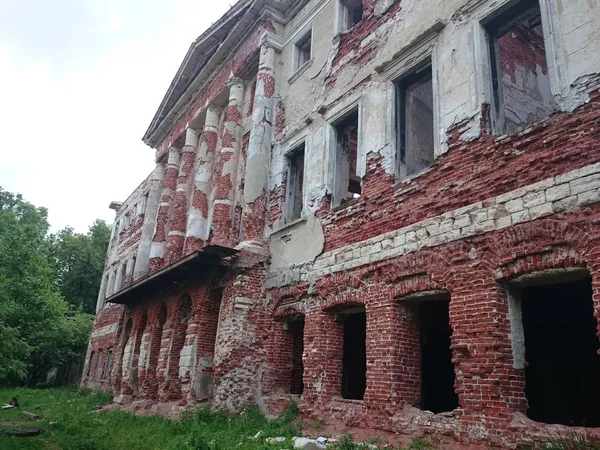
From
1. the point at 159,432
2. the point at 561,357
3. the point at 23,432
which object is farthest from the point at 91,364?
the point at 561,357

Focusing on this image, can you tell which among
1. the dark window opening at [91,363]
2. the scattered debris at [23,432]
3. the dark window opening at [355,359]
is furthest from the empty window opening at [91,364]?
the dark window opening at [355,359]

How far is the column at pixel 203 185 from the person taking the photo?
15.2 metres

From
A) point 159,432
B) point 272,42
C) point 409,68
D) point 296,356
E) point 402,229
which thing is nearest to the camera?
point 402,229

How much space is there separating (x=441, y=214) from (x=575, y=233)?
6.85 feet

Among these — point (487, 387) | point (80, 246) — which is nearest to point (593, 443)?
point (487, 387)

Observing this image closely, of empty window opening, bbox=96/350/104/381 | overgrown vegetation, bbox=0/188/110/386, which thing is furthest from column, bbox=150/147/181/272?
empty window opening, bbox=96/350/104/381

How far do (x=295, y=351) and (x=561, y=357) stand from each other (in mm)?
5300

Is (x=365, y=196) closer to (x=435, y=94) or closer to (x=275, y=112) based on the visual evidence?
(x=435, y=94)

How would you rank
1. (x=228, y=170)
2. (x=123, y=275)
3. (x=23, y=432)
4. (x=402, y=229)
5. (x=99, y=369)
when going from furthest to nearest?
(x=123, y=275)
(x=99, y=369)
(x=228, y=170)
(x=23, y=432)
(x=402, y=229)

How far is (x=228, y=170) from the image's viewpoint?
46.6ft

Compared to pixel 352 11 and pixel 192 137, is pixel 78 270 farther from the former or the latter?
pixel 352 11

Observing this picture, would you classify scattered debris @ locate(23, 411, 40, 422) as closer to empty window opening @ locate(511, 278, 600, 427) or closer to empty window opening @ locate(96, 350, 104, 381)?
empty window opening @ locate(96, 350, 104, 381)

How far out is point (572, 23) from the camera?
20.7ft

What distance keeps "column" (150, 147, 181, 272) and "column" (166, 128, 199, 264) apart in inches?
47.7
